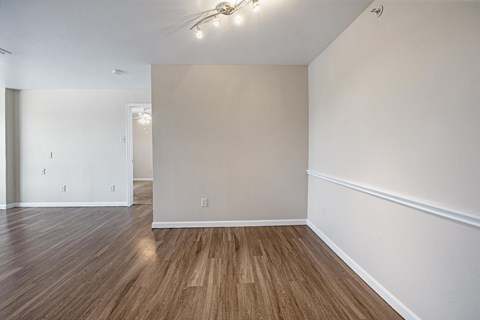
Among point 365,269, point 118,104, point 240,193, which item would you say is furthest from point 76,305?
point 118,104

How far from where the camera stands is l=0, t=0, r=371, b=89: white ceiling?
1.84 meters

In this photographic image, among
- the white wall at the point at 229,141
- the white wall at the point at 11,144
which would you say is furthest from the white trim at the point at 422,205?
the white wall at the point at 11,144

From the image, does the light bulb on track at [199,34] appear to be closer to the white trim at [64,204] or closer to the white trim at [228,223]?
the white trim at [228,223]

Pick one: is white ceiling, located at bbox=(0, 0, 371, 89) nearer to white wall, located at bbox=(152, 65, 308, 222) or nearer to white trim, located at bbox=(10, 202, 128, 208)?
white wall, located at bbox=(152, 65, 308, 222)

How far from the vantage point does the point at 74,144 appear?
4383mm

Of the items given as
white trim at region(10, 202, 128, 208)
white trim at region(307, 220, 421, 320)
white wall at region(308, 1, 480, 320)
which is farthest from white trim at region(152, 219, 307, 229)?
white trim at region(10, 202, 128, 208)

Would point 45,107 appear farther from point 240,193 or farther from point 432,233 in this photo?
point 432,233

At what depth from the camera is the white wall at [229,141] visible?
3080 millimetres

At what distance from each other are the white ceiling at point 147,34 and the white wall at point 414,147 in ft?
1.58

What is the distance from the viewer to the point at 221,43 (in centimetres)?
247

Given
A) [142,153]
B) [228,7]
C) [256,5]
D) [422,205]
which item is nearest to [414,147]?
[422,205]

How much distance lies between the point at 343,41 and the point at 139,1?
1982 millimetres

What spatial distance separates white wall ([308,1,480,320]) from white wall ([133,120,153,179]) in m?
7.57

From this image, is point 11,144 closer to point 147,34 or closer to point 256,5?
point 147,34
